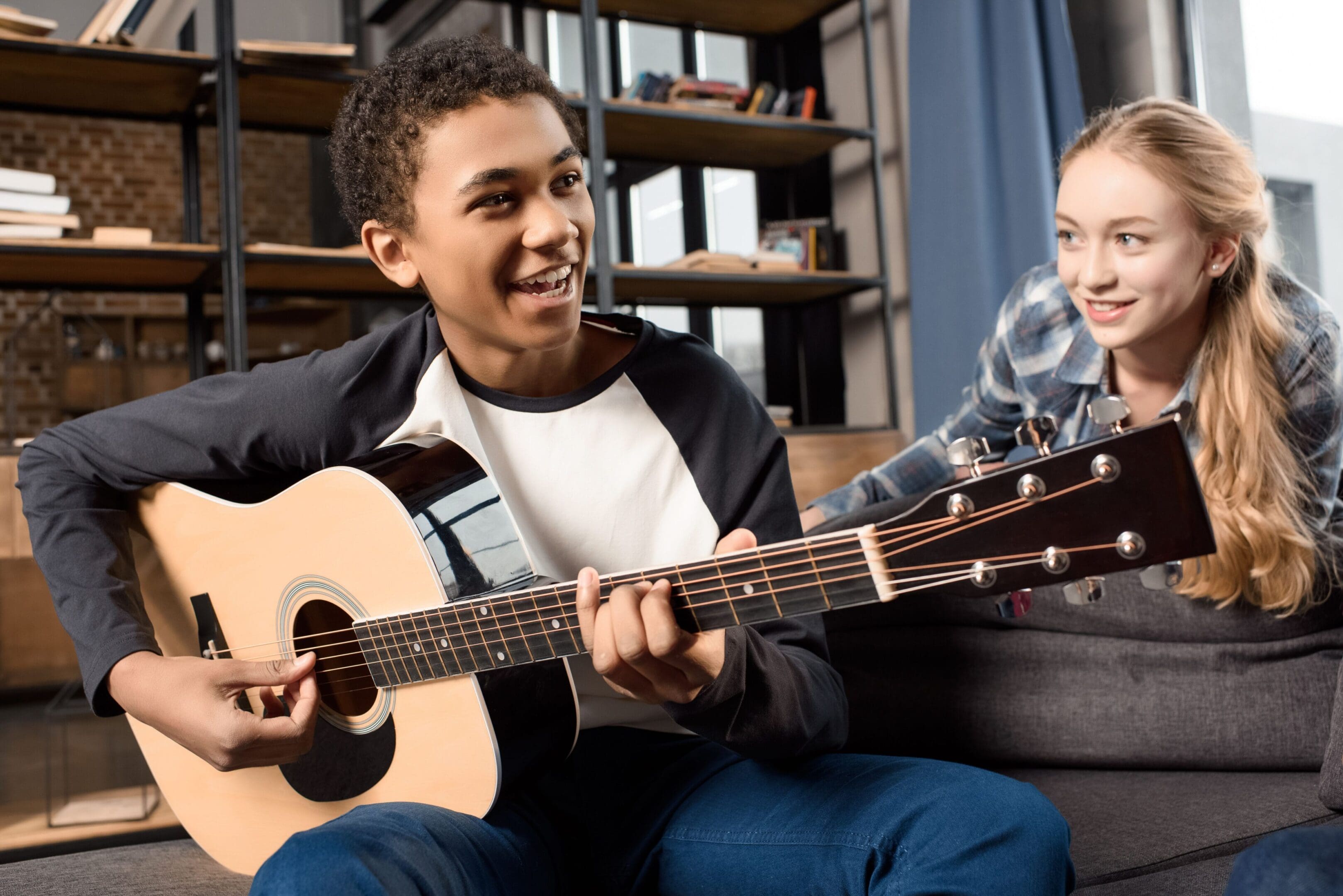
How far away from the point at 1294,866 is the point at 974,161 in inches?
99.3

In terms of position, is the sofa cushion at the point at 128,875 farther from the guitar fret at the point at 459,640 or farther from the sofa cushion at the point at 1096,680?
the sofa cushion at the point at 1096,680

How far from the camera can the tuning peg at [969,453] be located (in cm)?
70

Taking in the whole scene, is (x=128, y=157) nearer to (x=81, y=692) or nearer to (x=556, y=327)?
(x=81, y=692)

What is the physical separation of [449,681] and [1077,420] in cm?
103

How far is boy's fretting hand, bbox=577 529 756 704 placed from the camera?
793mm

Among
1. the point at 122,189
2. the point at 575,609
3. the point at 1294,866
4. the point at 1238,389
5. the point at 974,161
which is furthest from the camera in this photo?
the point at 122,189

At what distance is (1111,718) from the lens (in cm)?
139

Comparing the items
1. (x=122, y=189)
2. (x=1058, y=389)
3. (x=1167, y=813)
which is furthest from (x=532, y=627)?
(x=122, y=189)

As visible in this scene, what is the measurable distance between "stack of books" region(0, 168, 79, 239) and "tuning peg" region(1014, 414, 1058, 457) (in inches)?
91.1

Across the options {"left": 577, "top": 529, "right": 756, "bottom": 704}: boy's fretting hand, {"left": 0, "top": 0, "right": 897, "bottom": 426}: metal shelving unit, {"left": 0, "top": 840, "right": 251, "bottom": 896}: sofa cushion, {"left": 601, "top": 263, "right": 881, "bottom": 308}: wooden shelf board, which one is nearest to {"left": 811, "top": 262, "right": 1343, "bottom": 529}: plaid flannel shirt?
{"left": 577, "top": 529, "right": 756, "bottom": 704}: boy's fretting hand

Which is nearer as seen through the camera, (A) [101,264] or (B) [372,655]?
(B) [372,655]

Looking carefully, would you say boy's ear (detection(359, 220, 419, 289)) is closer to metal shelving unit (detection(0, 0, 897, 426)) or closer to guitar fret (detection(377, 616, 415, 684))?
guitar fret (detection(377, 616, 415, 684))

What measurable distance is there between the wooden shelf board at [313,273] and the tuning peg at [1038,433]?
6.23 feet

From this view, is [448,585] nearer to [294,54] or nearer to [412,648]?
[412,648]
